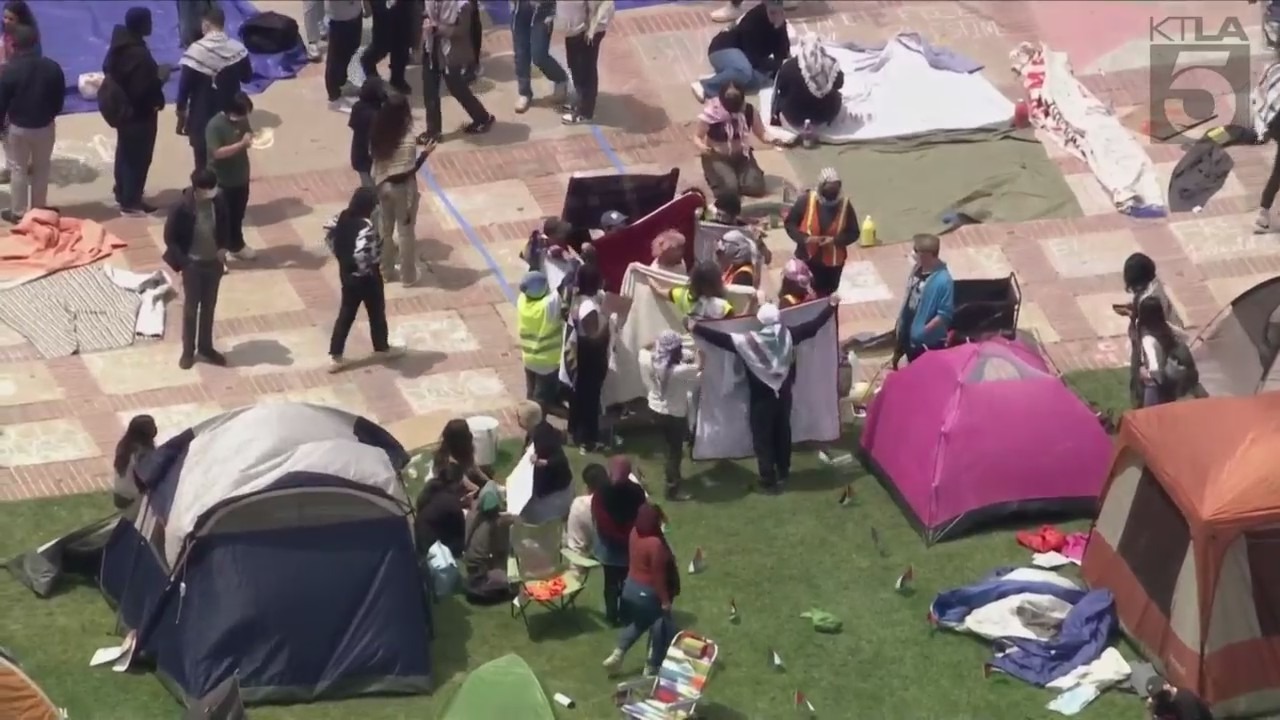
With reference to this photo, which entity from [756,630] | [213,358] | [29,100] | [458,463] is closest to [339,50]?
[29,100]

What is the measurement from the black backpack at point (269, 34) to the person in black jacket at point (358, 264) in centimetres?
495

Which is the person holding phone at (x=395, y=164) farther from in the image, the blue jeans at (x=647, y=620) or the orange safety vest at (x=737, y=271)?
the blue jeans at (x=647, y=620)

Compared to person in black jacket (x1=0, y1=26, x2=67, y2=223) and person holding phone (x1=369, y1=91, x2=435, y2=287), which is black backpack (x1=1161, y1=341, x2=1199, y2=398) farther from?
person in black jacket (x1=0, y1=26, x2=67, y2=223)

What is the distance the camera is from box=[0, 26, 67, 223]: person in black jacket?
20.4 metres

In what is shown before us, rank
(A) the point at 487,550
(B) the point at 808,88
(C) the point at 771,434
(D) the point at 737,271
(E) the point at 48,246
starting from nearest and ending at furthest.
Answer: (A) the point at 487,550, (C) the point at 771,434, (D) the point at 737,271, (E) the point at 48,246, (B) the point at 808,88

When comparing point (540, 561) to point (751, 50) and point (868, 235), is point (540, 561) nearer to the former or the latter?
point (868, 235)

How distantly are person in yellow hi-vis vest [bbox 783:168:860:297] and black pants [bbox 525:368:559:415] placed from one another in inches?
88.3

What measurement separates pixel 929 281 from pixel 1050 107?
5358 mm

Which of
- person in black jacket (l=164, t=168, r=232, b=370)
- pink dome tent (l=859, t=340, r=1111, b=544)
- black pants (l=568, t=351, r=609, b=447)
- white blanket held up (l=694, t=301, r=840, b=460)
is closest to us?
pink dome tent (l=859, t=340, r=1111, b=544)

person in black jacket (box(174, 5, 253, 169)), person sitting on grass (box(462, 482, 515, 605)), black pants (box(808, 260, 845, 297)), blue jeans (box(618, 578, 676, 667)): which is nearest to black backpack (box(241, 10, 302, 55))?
person in black jacket (box(174, 5, 253, 169))

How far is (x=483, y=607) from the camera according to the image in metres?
16.5

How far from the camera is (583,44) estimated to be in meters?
22.7

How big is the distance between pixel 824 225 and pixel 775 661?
439cm

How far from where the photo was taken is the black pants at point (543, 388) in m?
18.4
